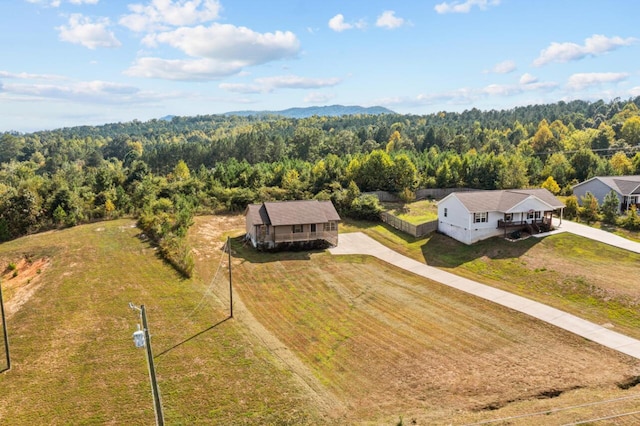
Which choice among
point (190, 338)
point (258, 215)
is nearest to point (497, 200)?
point (258, 215)

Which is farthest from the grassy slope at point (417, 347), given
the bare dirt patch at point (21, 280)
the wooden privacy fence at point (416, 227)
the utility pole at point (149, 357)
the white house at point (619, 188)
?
the white house at point (619, 188)

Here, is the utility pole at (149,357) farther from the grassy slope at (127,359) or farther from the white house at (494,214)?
the white house at (494,214)

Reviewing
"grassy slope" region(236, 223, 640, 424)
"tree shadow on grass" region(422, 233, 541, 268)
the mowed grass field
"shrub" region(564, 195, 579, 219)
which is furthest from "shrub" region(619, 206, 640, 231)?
"grassy slope" region(236, 223, 640, 424)

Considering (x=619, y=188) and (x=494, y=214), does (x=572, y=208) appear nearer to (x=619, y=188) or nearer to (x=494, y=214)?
(x=619, y=188)

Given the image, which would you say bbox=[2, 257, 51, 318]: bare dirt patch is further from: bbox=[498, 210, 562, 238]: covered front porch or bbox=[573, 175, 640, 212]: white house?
bbox=[573, 175, 640, 212]: white house

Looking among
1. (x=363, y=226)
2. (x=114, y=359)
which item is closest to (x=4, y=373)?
(x=114, y=359)

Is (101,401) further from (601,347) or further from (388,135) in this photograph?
(388,135)
